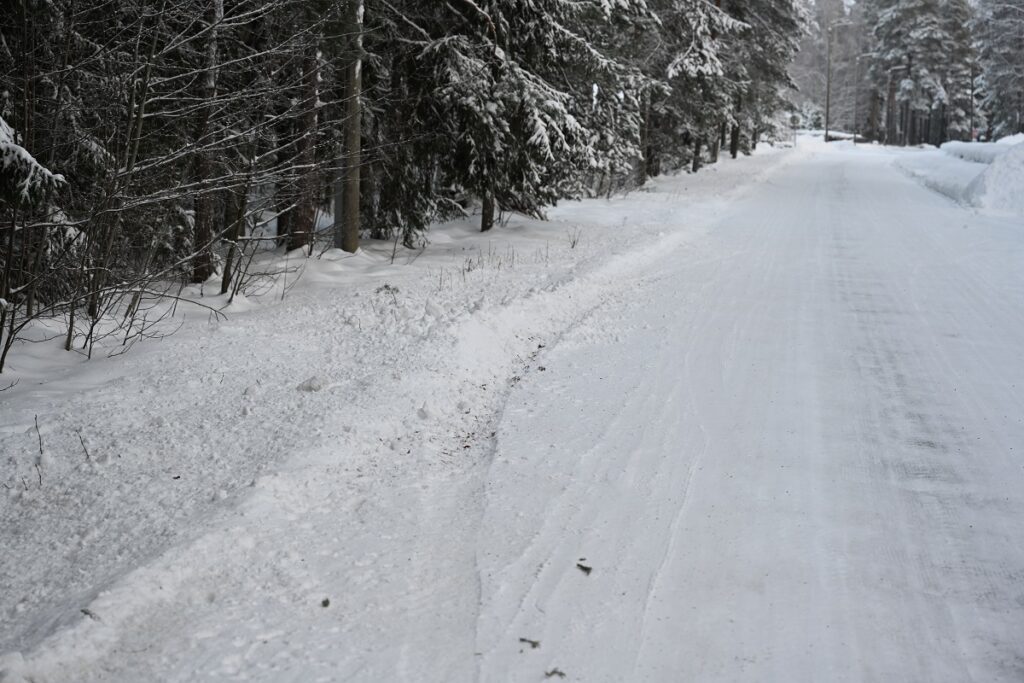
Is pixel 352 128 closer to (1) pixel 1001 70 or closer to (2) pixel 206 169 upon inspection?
(2) pixel 206 169

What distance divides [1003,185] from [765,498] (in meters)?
16.7

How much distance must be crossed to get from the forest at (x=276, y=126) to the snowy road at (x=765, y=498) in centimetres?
382

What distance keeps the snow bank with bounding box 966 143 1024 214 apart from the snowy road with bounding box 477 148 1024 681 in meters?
10.2

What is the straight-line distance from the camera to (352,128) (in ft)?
32.1

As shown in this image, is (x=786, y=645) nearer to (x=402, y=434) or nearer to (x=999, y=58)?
(x=402, y=434)

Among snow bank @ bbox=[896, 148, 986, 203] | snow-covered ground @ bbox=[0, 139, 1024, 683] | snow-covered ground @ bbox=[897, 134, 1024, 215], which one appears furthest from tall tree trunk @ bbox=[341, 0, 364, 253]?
snow bank @ bbox=[896, 148, 986, 203]

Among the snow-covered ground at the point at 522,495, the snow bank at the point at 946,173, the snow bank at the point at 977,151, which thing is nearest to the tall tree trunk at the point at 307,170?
the snow-covered ground at the point at 522,495

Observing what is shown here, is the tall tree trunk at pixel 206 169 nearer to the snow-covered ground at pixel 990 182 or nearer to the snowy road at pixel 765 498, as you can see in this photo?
the snowy road at pixel 765 498

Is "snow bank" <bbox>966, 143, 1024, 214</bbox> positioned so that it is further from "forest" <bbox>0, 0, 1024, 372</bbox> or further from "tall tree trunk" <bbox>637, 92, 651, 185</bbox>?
"tall tree trunk" <bbox>637, 92, 651, 185</bbox>

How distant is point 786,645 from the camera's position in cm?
295

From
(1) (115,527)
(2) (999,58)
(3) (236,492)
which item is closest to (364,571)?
(3) (236,492)

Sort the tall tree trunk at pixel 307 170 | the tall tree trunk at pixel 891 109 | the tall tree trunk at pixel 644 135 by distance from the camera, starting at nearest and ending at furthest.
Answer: the tall tree trunk at pixel 307 170 < the tall tree trunk at pixel 644 135 < the tall tree trunk at pixel 891 109

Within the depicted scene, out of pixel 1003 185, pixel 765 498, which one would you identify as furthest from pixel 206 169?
pixel 1003 185

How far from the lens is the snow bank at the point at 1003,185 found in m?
16.3
